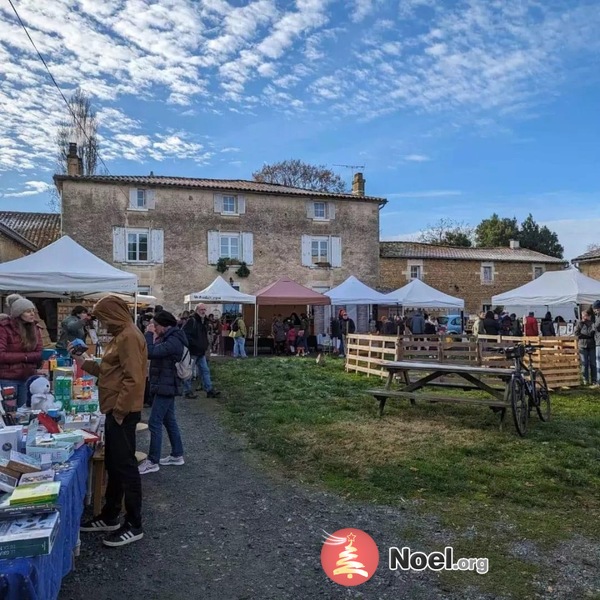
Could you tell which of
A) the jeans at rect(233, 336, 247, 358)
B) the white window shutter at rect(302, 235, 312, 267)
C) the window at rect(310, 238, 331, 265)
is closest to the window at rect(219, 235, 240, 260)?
the white window shutter at rect(302, 235, 312, 267)

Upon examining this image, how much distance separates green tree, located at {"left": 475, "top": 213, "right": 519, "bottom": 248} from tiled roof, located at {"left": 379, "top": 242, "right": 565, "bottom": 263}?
32.0ft

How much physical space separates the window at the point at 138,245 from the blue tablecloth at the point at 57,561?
2010 cm

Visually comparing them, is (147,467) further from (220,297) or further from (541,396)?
(220,297)

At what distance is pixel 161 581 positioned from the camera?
10.1ft

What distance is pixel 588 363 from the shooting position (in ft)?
34.7

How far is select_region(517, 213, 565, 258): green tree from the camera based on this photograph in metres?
45.1

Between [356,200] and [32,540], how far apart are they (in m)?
24.9

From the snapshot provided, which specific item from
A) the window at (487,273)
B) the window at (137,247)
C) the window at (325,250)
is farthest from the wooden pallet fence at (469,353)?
the window at (487,273)

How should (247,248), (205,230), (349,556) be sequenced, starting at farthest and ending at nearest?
(247,248)
(205,230)
(349,556)

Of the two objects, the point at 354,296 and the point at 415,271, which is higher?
the point at 415,271

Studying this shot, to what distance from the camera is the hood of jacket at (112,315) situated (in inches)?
142

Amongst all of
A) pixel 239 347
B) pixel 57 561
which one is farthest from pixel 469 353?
pixel 239 347

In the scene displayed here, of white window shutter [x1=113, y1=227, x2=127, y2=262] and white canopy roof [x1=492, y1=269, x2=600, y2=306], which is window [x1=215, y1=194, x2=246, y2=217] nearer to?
white window shutter [x1=113, y1=227, x2=127, y2=262]

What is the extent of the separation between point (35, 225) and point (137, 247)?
769 cm
